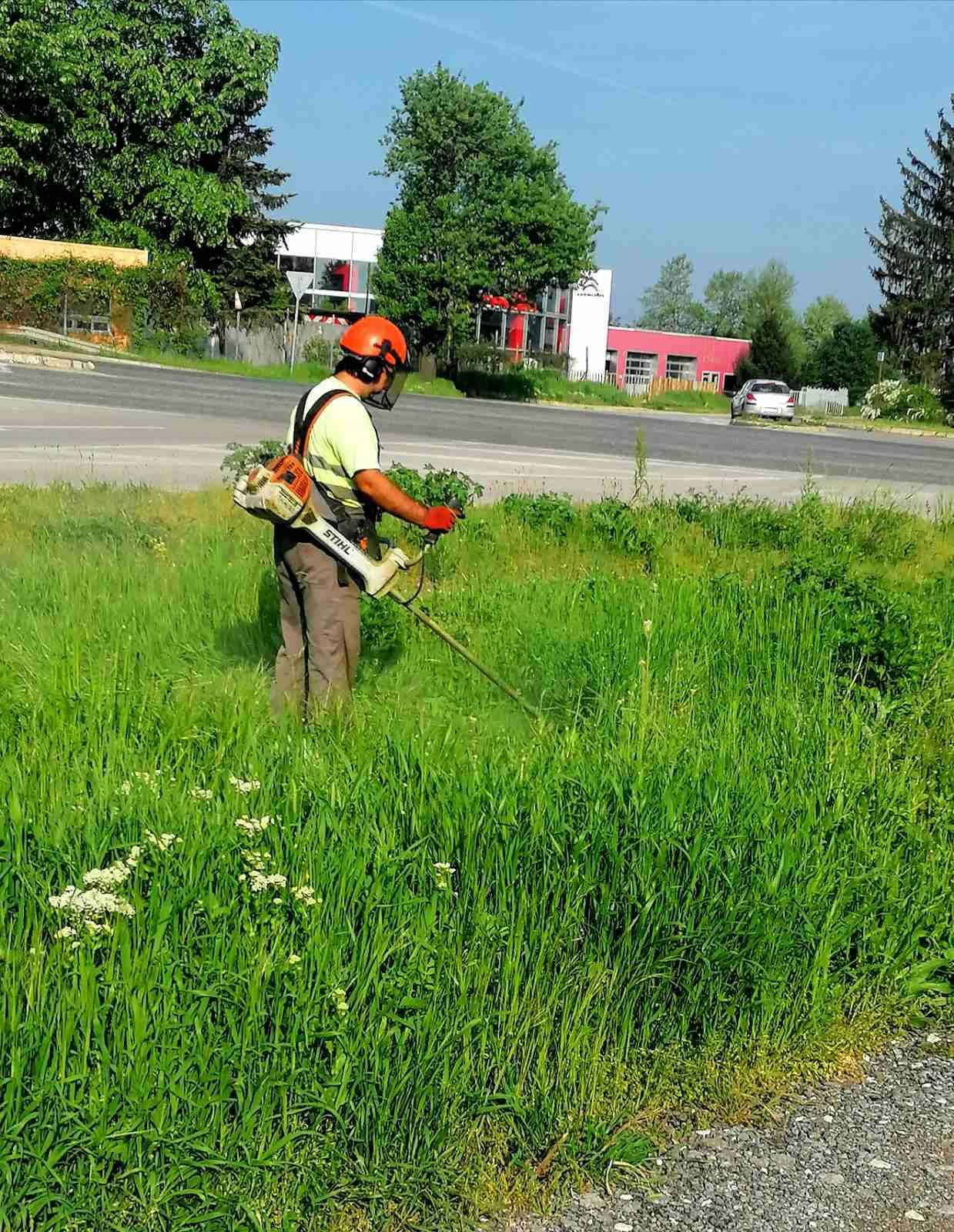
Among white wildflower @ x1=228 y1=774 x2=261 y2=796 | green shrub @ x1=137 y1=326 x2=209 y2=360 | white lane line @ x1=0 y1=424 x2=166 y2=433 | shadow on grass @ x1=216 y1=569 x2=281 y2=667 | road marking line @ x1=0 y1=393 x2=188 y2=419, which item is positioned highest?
green shrub @ x1=137 y1=326 x2=209 y2=360

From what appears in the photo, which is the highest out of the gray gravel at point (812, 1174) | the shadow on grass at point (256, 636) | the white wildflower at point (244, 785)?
the white wildflower at point (244, 785)

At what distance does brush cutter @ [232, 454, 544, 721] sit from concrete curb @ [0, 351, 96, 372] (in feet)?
99.0

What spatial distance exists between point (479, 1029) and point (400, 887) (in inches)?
14.9

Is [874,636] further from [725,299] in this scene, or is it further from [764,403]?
[725,299]

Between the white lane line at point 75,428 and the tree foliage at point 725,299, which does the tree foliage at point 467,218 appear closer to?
the white lane line at point 75,428

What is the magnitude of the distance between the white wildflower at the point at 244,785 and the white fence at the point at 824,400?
6100 centimetres

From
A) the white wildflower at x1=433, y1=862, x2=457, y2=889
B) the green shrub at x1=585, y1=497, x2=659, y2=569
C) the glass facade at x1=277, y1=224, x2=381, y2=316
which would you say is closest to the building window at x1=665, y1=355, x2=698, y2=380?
the glass facade at x1=277, y1=224, x2=381, y2=316

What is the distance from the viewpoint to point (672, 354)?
103 metres

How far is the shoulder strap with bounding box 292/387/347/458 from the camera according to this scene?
5.98 m

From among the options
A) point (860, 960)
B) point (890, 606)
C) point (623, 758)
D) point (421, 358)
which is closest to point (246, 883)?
point (623, 758)

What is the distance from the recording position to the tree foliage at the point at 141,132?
56219 millimetres

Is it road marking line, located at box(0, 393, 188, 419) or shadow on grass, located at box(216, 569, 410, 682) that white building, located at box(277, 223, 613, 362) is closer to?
road marking line, located at box(0, 393, 188, 419)

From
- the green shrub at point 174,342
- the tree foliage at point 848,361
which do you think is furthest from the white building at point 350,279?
the green shrub at point 174,342

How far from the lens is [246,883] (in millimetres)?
3586
